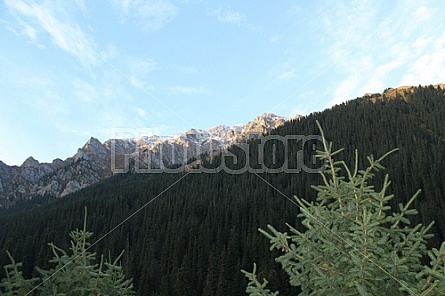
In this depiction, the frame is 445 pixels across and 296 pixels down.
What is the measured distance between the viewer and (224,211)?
9344 centimetres

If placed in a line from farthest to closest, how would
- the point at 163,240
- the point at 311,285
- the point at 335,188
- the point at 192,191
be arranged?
the point at 192,191, the point at 163,240, the point at 335,188, the point at 311,285

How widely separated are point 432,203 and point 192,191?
2815 inches

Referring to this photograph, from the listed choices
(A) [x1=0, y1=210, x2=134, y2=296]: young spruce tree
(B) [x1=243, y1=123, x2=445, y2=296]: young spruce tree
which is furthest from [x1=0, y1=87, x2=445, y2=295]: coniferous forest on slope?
(B) [x1=243, y1=123, x2=445, y2=296]: young spruce tree

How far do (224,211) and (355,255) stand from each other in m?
89.2

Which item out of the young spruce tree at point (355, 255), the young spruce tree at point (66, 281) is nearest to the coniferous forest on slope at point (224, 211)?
the young spruce tree at point (66, 281)

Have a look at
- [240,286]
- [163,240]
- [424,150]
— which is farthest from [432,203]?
[163,240]

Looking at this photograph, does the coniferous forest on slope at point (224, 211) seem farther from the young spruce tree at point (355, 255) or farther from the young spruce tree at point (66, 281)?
the young spruce tree at point (355, 255)

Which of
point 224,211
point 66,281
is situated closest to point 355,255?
point 66,281

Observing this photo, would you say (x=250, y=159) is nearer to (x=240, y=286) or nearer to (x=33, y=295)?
(x=240, y=286)

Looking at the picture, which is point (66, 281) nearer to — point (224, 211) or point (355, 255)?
point (355, 255)

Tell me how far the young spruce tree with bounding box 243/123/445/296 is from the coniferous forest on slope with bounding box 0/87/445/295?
4981cm

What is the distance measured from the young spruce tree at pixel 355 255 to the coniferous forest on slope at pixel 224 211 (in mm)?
49805

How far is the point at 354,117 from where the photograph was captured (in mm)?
143500

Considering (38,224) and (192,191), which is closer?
(38,224)
